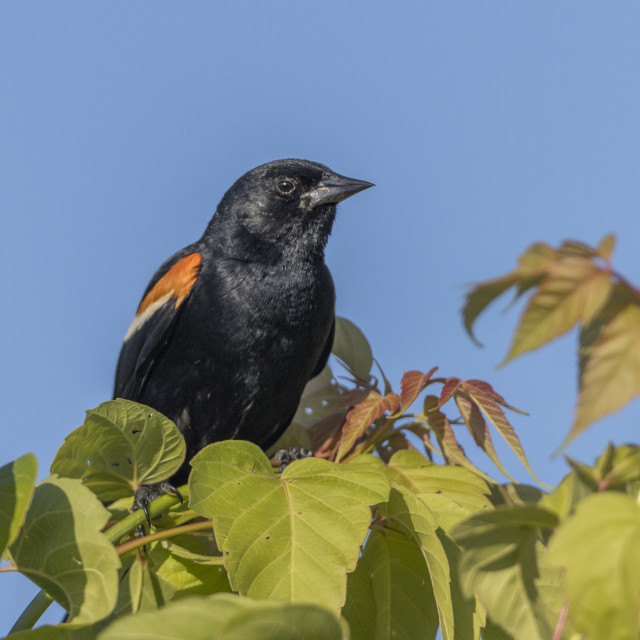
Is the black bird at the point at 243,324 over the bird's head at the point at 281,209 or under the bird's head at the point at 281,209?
under

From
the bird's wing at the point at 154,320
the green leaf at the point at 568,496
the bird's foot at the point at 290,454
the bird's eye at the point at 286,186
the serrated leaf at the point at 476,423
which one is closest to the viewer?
the green leaf at the point at 568,496

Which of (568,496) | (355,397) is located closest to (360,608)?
(355,397)

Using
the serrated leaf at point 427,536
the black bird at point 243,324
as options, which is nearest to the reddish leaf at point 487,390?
the serrated leaf at point 427,536

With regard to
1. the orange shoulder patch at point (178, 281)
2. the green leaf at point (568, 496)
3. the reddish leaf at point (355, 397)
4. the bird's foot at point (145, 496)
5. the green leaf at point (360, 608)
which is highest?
Answer: the orange shoulder patch at point (178, 281)

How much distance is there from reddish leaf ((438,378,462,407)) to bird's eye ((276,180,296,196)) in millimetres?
2004

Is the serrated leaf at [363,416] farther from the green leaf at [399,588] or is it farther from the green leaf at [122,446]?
the green leaf at [122,446]

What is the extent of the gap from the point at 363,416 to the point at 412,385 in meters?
0.18

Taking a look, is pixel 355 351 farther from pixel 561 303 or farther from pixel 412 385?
pixel 561 303

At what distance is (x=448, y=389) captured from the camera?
1.92 meters

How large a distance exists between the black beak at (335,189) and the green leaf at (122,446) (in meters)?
2.16

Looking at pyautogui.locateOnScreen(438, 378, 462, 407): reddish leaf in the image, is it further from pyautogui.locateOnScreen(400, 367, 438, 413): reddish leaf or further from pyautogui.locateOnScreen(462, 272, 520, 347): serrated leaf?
pyautogui.locateOnScreen(462, 272, 520, 347): serrated leaf

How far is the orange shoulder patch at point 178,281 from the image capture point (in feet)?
11.4

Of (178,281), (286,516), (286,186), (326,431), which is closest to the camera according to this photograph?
(286,516)

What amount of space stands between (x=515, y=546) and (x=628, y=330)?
261mm
